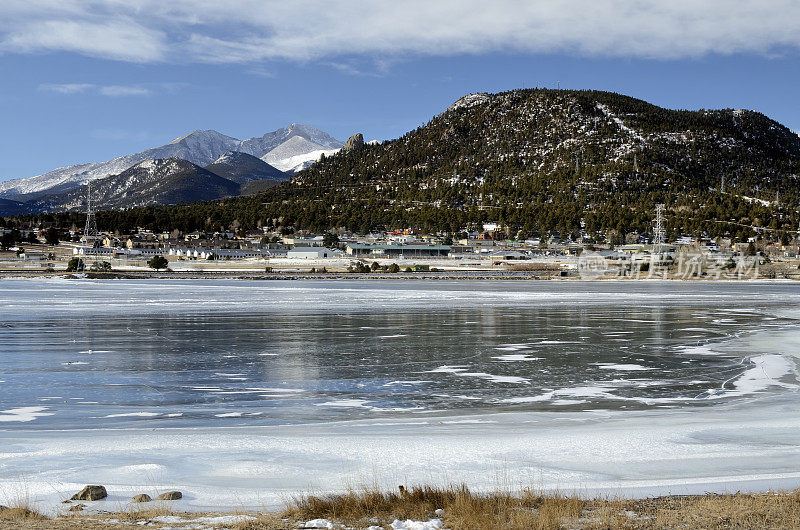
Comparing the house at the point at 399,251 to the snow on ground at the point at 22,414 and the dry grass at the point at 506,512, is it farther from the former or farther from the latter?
the dry grass at the point at 506,512

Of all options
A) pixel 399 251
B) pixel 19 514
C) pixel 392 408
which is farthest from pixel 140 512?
pixel 399 251

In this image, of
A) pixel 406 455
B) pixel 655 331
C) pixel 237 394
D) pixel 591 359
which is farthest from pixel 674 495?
pixel 655 331

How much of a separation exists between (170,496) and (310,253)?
174148 millimetres

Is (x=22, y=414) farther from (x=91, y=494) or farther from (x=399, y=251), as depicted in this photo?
(x=399, y=251)

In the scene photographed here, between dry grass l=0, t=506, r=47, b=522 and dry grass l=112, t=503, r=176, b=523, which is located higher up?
dry grass l=0, t=506, r=47, b=522

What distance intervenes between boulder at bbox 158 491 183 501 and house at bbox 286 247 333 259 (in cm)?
17060

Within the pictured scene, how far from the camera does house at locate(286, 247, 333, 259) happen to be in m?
180

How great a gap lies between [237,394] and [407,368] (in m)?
5.09

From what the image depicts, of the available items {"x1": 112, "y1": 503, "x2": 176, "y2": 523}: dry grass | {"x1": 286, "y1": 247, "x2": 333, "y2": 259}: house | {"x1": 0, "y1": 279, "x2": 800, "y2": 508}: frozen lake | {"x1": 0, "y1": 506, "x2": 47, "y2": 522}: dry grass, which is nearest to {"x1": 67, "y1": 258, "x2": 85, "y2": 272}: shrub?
{"x1": 286, "y1": 247, "x2": 333, "y2": 259}: house

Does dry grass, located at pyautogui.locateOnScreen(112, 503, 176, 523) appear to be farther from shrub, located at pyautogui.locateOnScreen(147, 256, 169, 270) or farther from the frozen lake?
shrub, located at pyautogui.locateOnScreen(147, 256, 169, 270)

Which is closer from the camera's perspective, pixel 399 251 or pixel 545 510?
pixel 545 510

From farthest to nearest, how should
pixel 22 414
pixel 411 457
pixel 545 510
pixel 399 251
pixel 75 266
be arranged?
pixel 399 251 → pixel 75 266 → pixel 22 414 → pixel 411 457 → pixel 545 510

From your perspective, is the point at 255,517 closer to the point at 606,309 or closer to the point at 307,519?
the point at 307,519

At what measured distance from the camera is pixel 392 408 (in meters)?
14.2
